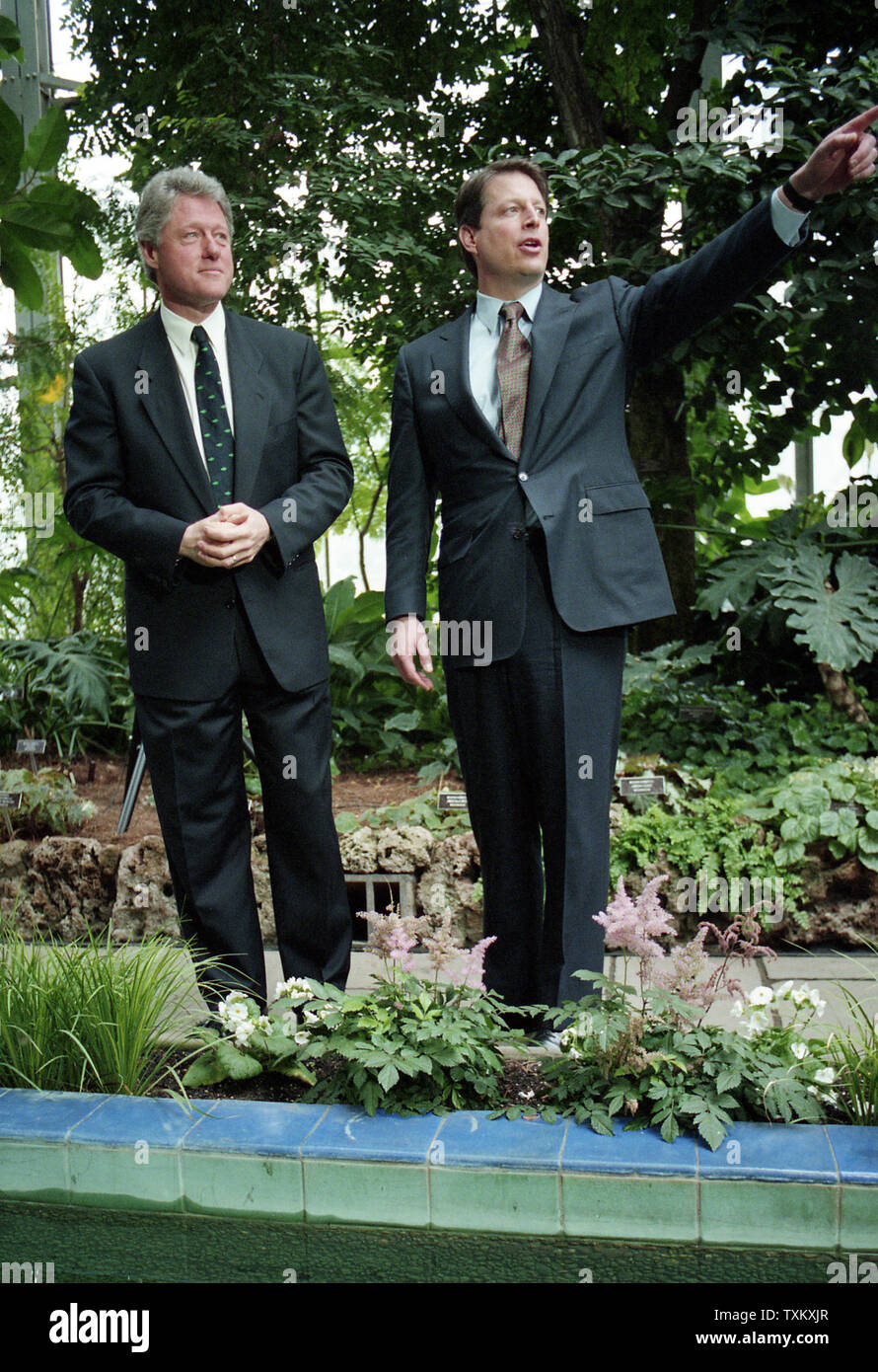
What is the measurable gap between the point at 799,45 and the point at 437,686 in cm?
317

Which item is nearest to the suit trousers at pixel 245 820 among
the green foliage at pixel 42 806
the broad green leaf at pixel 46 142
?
the broad green leaf at pixel 46 142

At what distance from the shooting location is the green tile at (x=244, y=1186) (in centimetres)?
215

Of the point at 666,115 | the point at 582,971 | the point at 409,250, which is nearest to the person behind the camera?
the point at 582,971

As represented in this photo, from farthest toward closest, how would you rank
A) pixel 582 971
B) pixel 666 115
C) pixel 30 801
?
pixel 666 115 < pixel 30 801 < pixel 582 971

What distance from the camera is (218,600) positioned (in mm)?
2824

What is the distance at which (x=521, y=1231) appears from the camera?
6.77 ft

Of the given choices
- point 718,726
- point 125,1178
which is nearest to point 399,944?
point 125,1178

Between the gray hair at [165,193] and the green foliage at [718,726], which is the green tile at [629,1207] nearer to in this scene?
the gray hair at [165,193]

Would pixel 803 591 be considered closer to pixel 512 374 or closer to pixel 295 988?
pixel 512 374

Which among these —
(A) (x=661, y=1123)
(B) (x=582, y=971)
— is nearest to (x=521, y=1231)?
(A) (x=661, y=1123)

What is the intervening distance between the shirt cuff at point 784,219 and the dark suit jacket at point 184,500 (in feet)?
3.64

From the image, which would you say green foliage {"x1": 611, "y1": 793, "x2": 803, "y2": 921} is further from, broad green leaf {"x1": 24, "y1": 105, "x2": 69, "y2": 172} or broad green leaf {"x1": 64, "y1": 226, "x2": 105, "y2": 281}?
broad green leaf {"x1": 24, "y1": 105, "x2": 69, "y2": 172}

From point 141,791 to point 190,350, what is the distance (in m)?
2.91

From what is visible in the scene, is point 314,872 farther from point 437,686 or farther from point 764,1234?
point 437,686
